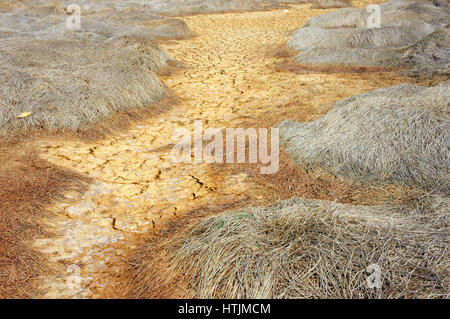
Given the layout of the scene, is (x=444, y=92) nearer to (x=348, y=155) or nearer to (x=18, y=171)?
(x=348, y=155)

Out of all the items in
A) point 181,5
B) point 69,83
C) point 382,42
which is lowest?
point 69,83

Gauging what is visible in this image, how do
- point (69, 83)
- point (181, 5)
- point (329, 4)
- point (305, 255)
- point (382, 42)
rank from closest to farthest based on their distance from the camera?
point (305, 255)
point (69, 83)
point (382, 42)
point (329, 4)
point (181, 5)

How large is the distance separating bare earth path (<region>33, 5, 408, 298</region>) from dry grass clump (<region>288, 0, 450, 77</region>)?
808mm

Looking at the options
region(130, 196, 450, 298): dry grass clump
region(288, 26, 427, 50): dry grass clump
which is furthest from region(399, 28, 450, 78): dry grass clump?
region(130, 196, 450, 298): dry grass clump

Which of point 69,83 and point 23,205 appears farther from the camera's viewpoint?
point 69,83

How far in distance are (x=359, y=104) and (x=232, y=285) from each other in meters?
2.98

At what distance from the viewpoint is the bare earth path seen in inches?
103

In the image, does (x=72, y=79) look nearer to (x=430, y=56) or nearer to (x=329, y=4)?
(x=430, y=56)

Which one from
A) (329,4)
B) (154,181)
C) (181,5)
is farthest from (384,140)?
(181,5)

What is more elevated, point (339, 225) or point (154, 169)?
point (339, 225)

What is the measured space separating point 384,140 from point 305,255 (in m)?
1.91

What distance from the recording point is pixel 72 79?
5207 mm

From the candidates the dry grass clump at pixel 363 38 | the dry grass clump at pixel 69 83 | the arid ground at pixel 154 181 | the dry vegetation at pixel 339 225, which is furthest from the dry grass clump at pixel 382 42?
the dry grass clump at pixel 69 83
